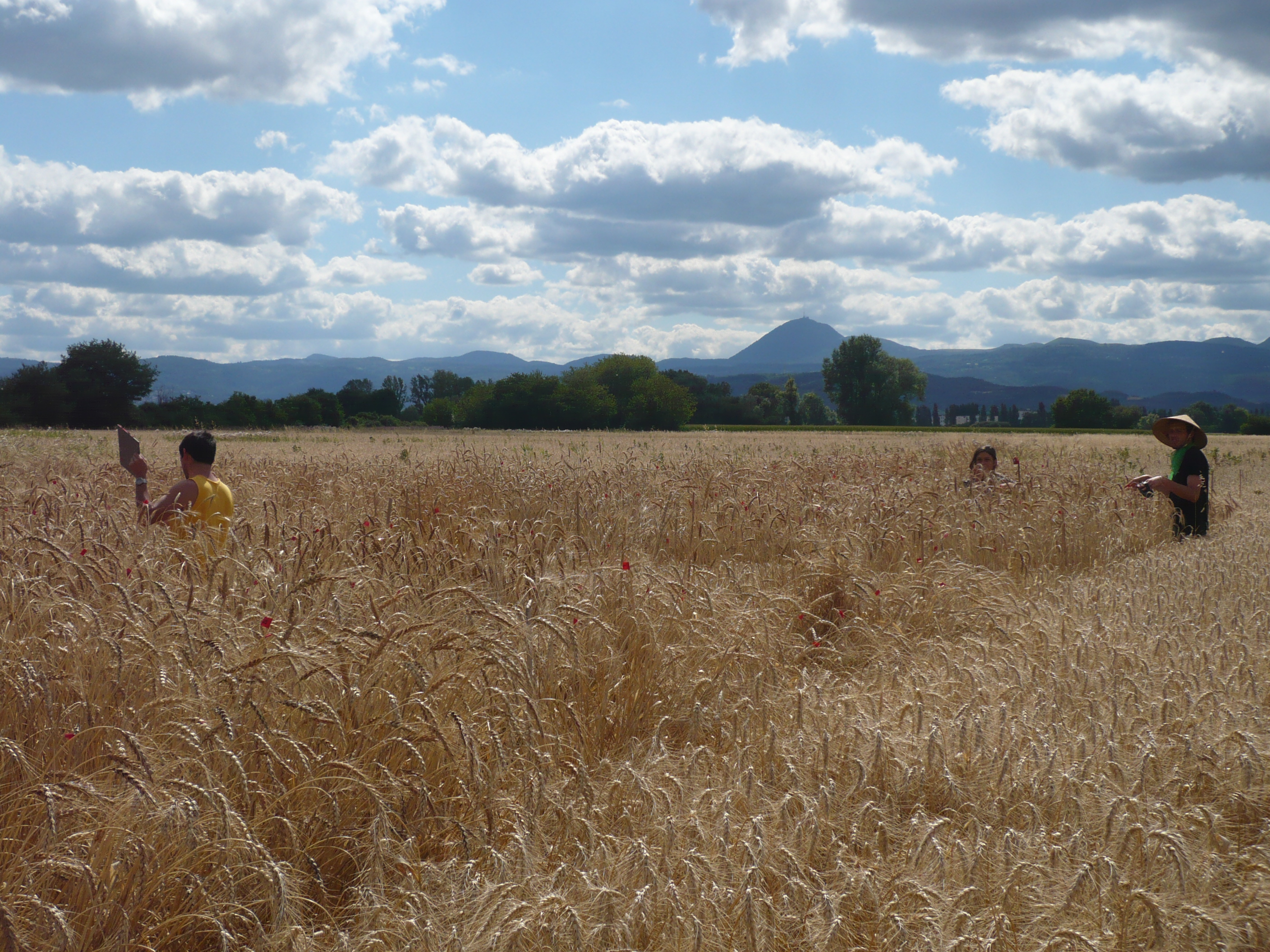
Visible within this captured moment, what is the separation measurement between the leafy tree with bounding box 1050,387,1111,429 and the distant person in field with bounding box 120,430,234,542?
113 metres

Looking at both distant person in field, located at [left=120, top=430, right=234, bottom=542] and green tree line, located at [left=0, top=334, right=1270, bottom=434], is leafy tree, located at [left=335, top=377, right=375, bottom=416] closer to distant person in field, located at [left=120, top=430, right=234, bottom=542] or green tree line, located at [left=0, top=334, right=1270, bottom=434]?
green tree line, located at [left=0, top=334, right=1270, bottom=434]

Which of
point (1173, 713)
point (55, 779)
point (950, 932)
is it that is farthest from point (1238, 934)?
point (55, 779)

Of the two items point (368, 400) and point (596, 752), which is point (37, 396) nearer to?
point (368, 400)

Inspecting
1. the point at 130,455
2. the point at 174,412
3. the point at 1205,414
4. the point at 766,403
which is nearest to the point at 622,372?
the point at 766,403

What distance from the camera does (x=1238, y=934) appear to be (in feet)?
7.02

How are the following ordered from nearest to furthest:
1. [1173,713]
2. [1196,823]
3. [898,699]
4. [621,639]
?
[1196,823]
[1173,713]
[898,699]
[621,639]

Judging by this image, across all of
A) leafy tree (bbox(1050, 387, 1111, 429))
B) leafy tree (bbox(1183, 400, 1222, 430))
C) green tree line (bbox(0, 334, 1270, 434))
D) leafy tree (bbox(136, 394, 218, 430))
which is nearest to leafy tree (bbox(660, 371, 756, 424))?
green tree line (bbox(0, 334, 1270, 434))

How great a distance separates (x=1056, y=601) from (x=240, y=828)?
5.60m

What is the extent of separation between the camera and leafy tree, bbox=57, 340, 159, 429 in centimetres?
5734

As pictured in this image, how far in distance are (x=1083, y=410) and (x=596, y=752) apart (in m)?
118

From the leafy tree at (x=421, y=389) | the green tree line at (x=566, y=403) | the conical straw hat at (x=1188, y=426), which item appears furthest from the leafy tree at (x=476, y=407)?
the leafy tree at (x=421, y=389)

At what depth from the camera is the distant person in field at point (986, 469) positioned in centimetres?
964

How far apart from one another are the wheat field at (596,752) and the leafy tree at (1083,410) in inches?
4429

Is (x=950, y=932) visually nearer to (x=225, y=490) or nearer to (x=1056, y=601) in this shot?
(x=1056, y=601)
